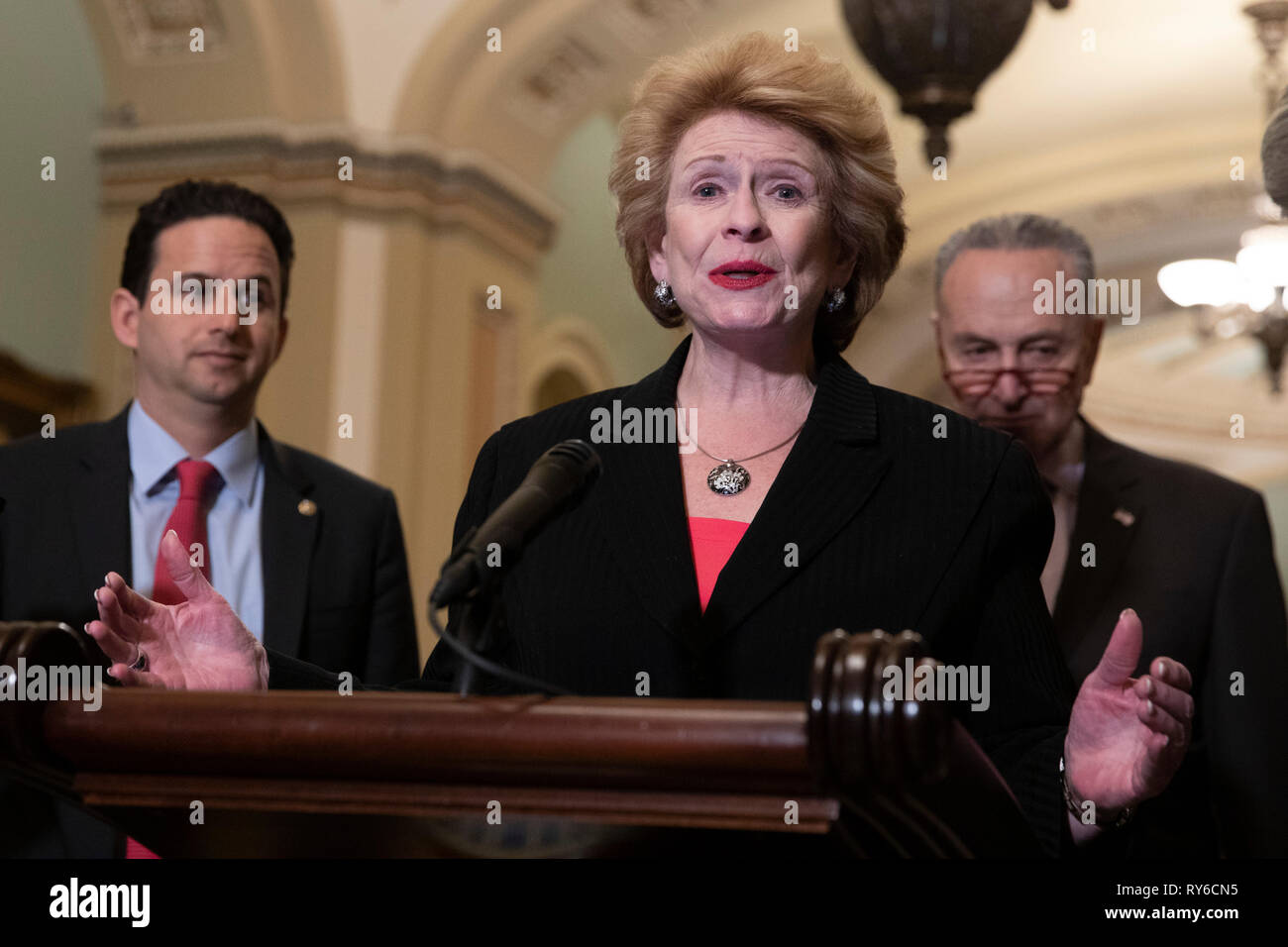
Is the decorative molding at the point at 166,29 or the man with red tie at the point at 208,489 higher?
the decorative molding at the point at 166,29

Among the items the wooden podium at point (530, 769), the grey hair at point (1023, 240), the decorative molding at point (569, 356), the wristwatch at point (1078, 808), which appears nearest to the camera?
the wooden podium at point (530, 769)

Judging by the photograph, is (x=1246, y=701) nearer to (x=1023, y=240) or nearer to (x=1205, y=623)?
(x=1205, y=623)

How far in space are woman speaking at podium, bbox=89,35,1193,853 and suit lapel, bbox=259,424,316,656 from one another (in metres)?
0.88

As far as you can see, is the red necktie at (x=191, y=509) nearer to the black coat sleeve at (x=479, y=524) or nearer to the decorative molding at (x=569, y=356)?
the black coat sleeve at (x=479, y=524)

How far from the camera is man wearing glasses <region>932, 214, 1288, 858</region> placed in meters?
3.20

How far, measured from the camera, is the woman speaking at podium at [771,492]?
6.78ft

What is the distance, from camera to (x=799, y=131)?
2367mm

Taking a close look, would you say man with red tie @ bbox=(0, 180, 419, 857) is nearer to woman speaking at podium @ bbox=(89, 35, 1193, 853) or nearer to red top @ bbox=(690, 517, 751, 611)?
woman speaking at podium @ bbox=(89, 35, 1193, 853)

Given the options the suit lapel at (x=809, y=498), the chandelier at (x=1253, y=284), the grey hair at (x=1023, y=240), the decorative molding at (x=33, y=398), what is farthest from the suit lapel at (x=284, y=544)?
the chandelier at (x=1253, y=284)

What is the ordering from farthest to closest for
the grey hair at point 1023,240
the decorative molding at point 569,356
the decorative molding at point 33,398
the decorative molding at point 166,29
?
1. the decorative molding at point 569,356
2. the decorative molding at point 166,29
3. the decorative molding at point 33,398
4. the grey hair at point 1023,240

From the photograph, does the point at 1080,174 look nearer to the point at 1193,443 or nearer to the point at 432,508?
the point at 432,508

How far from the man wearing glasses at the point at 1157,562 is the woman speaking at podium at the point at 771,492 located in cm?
87

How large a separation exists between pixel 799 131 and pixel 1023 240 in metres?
1.27
